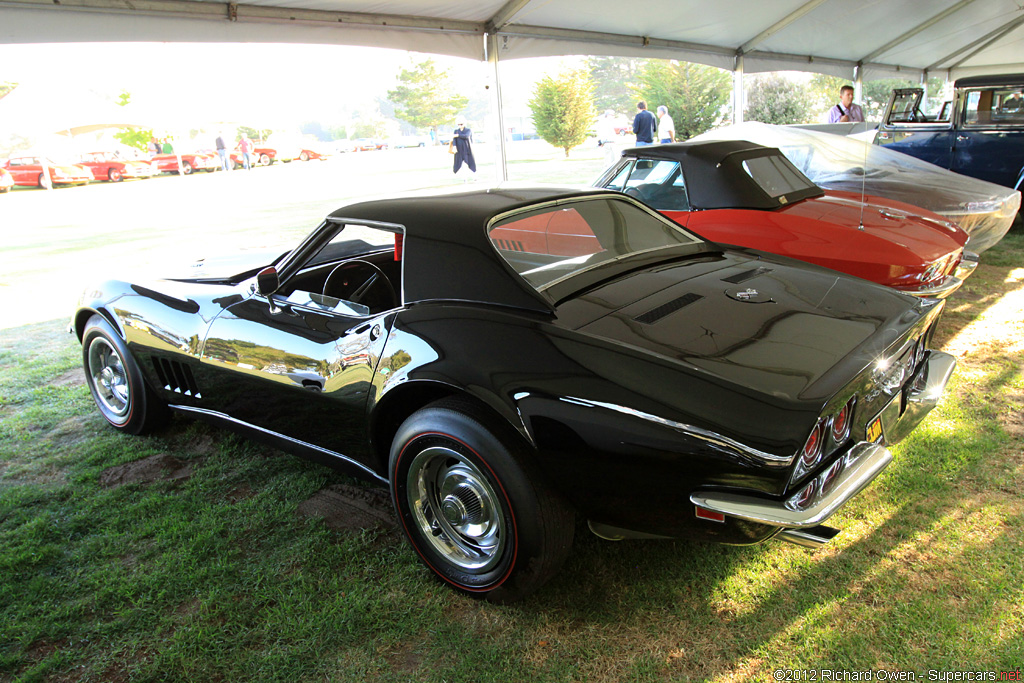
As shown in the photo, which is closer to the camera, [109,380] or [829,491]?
[829,491]

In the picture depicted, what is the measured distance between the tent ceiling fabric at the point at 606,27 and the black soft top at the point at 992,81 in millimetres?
3170

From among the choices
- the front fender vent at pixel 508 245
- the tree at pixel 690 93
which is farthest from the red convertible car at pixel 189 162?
the front fender vent at pixel 508 245

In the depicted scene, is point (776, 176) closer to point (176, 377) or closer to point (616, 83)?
point (176, 377)

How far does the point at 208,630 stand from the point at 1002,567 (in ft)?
8.59

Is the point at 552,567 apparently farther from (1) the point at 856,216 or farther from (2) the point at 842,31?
(2) the point at 842,31

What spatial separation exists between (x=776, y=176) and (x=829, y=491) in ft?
12.6

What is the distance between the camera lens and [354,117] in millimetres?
30391

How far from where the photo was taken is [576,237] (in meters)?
2.80

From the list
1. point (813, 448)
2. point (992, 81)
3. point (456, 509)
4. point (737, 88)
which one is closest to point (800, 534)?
point (813, 448)

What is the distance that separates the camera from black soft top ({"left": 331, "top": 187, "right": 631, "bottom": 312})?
2.24 metres

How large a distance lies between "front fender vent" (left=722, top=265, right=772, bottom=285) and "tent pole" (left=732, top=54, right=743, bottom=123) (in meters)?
10.9

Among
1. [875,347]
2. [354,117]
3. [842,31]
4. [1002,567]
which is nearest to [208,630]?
[875,347]

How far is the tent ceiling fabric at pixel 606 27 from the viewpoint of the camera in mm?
5586

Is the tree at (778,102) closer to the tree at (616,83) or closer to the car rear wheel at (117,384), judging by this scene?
the tree at (616,83)
